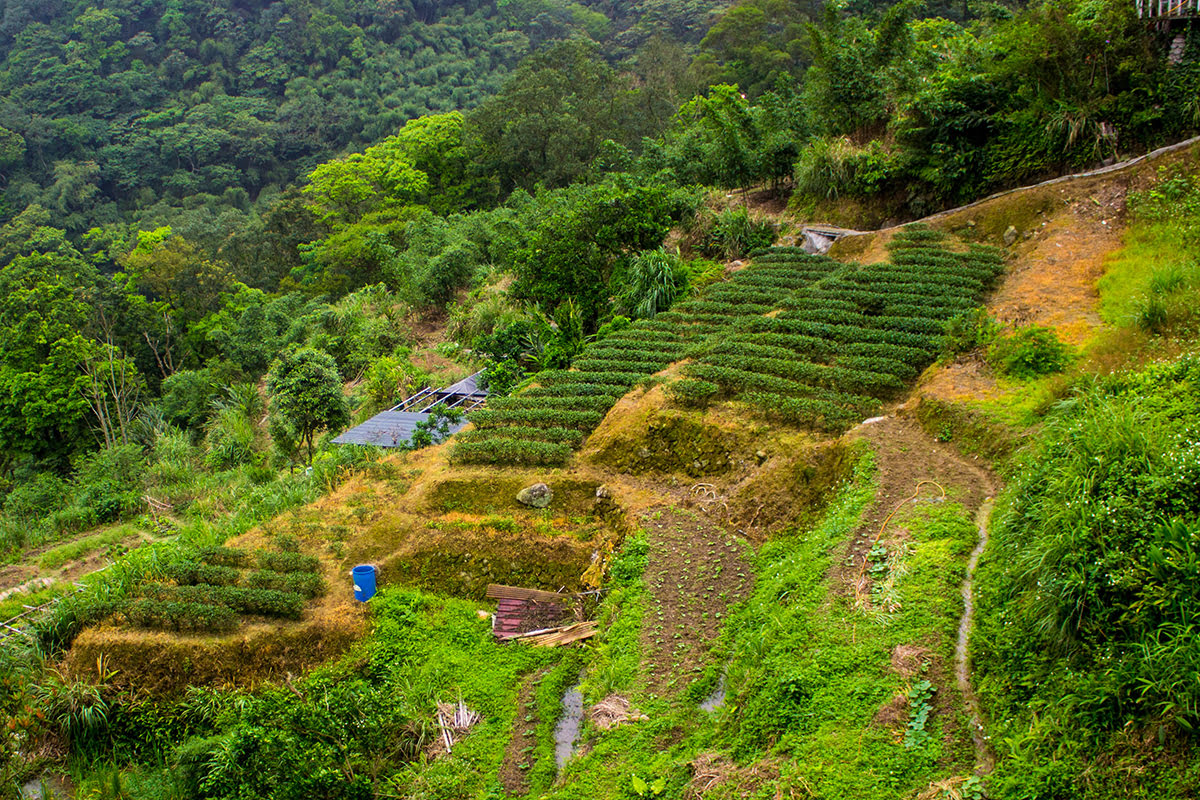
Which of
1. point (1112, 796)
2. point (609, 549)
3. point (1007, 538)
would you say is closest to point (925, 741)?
point (1112, 796)

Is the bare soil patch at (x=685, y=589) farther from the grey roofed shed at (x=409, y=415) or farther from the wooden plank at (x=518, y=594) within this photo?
the grey roofed shed at (x=409, y=415)

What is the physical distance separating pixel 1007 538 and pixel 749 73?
34.3 metres

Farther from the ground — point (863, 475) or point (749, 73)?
point (749, 73)

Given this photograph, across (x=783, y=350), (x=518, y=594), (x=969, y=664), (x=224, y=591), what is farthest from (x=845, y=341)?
(x=224, y=591)

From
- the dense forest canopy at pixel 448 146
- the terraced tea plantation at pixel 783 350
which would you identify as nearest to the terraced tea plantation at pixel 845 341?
the terraced tea plantation at pixel 783 350

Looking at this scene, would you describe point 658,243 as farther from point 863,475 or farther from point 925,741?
point 925,741

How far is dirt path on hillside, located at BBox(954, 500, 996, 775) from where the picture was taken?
6.04m

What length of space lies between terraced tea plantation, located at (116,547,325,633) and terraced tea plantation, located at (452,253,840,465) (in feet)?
10.3

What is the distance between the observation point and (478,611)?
1055cm

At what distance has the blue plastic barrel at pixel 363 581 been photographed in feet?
34.1

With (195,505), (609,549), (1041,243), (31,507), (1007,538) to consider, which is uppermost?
(1041,243)

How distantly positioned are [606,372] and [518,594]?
5.16 metres

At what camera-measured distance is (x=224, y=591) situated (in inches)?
404

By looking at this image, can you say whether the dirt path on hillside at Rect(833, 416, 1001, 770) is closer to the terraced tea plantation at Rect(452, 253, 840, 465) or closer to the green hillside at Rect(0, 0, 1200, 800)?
the green hillside at Rect(0, 0, 1200, 800)
